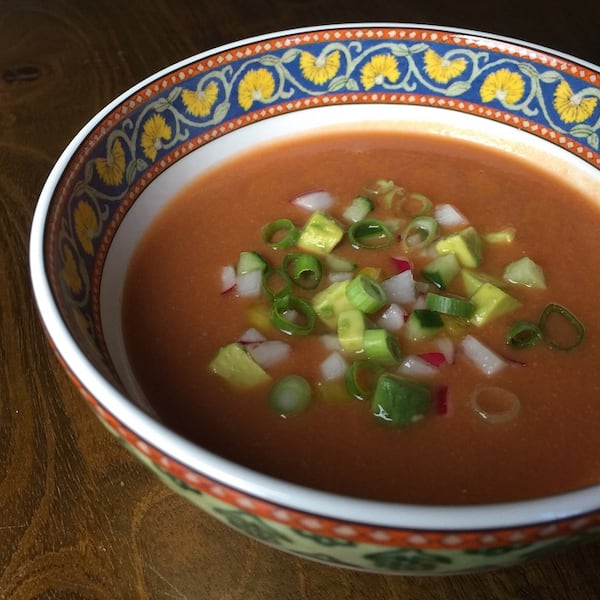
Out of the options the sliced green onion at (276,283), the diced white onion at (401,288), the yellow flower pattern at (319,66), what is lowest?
the sliced green onion at (276,283)

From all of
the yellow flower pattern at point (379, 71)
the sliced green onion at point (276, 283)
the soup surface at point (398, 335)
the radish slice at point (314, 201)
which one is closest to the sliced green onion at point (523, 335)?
the soup surface at point (398, 335)

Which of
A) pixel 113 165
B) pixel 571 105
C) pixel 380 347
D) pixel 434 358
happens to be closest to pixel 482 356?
pixel 434 358

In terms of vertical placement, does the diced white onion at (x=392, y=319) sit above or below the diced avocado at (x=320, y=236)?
below

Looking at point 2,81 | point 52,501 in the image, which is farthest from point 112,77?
point 52,501

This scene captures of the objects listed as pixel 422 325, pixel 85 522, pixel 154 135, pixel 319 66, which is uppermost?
pixel 319 66

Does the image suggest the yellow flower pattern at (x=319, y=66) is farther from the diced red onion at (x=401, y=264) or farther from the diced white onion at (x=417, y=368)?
the diced white onion at (x=417, y=368)

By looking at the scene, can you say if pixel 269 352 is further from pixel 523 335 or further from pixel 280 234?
pixel 523 335

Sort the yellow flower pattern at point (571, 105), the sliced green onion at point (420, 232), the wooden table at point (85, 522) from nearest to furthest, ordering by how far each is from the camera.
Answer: the wooden table at point (85, 522), the sliced green onion at point (420, 232), the yellow flower pattern at point (571, 105)
